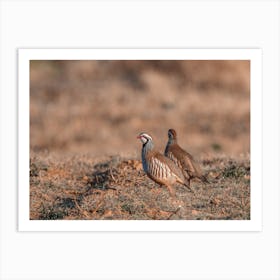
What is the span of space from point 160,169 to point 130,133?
10.2 metres

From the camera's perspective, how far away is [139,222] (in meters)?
9.67

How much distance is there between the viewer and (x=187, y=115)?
68.1 ft

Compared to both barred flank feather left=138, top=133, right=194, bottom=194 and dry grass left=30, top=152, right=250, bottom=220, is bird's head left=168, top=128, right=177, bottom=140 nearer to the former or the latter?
dry grass left=30, top=152, right=250, bottom=220

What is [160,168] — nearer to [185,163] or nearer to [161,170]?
[161,170]

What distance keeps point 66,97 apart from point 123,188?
11702 mm

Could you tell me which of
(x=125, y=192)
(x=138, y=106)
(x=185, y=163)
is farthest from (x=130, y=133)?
(x=125, y=192)

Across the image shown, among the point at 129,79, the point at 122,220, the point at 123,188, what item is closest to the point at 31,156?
the point at 123,188

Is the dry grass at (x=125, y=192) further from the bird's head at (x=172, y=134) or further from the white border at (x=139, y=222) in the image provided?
the bird's head at (x=172, y=134)

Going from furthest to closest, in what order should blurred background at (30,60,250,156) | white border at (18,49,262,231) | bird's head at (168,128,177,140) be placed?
blurred background at (30,60,250,156) → bird's head at (168,128,177,140) → white border at (18,49,262,231)

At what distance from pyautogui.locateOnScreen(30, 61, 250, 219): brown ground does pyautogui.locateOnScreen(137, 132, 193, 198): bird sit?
28cm

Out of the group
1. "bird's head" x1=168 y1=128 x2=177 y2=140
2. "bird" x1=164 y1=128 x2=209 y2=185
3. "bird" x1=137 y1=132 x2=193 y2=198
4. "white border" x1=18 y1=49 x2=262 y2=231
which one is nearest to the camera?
"white border" x1=18 y1=49 x2=262 y2=231

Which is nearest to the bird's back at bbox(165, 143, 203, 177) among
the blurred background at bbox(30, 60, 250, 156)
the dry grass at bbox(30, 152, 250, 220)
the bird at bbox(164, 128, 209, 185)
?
the bird at bbox(164, 128, 209, 185)

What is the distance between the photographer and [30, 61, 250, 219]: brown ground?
10316 millimetres

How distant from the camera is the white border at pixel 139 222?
31.5ft
